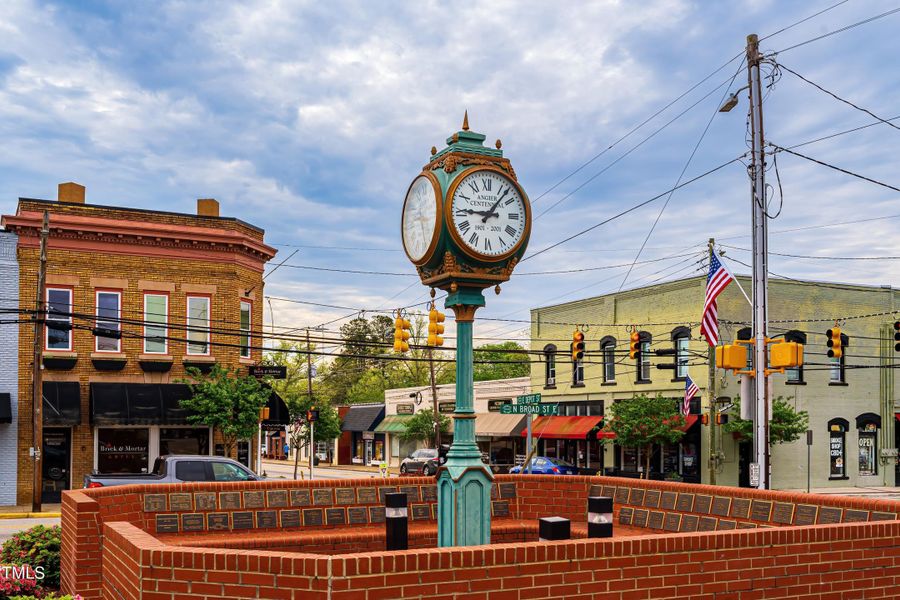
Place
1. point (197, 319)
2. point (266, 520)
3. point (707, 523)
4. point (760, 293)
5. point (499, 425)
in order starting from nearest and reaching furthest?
point (707, 523) → point (266, 520) → point (760, 293) → point (197, 319) → point (499, 425)

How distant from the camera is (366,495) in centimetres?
1359

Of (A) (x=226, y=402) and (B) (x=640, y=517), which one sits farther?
(A) (x=226, y=402)

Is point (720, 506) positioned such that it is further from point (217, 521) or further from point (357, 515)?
point (217, 521)

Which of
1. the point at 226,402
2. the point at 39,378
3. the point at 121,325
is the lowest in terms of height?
the point at 226,402

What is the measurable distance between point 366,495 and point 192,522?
103 inches

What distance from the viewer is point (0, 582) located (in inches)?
359

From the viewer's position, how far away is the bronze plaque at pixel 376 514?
1348 centimetres

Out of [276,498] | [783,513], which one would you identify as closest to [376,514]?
[276,498]

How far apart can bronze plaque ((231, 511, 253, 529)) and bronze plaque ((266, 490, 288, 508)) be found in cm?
32

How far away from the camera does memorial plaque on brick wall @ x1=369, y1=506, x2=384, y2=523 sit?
44.2 ft

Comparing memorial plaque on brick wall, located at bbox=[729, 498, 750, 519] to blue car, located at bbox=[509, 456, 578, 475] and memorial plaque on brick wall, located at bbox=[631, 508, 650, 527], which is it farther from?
blue car, located at bbox=[509, 456, 578, 475]

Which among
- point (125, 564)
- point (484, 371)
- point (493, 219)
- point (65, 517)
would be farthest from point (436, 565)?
point (484, 371)

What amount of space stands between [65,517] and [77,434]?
68.8 ft

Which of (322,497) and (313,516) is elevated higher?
(322,497)
